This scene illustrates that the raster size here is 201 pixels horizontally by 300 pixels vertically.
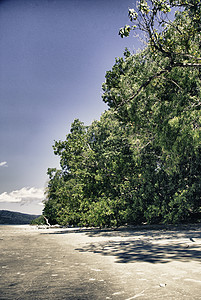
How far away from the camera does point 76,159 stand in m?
16.2

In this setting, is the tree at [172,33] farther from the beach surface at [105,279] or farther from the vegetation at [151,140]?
the beach surface at [105,279]

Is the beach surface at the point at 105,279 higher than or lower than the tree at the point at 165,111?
lower

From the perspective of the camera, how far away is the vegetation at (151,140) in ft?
30.8

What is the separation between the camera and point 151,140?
40.7ft

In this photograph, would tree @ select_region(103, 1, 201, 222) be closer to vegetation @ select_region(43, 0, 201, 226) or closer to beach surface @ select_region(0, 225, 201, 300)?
vegetation @ select_region(43, 0, 201, 226)

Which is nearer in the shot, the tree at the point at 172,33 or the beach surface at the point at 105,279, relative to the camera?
the beach surface at the point at 105,279

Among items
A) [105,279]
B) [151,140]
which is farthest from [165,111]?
[105,279]

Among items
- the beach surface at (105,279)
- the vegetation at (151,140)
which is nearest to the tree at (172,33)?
the vegetation at (151,140)

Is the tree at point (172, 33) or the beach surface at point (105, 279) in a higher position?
the tree at point (172, 33)

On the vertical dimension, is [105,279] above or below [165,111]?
below

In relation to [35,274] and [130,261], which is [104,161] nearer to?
[130,261]

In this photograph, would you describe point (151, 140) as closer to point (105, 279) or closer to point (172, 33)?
point (172, 33)

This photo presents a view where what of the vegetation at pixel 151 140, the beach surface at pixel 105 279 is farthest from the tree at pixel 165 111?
the beach surface at pixel 105 279

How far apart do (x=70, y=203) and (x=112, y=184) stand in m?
3.56
